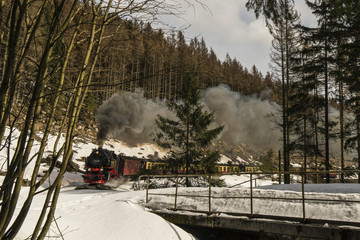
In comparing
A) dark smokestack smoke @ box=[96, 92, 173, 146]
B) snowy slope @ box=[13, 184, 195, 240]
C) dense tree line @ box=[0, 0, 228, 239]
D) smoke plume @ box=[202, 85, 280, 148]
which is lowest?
snowy slope @ box=[13, 184, 195, 240]

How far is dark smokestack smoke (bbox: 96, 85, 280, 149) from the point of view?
1077 inches

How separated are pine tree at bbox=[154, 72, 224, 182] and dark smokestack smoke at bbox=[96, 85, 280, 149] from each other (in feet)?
32.4

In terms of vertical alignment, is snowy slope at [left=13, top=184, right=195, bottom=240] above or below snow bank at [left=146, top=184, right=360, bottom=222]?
below

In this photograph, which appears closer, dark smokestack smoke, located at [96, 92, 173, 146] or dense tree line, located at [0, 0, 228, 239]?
dense tree line, located at [0, 0, 228, 239]

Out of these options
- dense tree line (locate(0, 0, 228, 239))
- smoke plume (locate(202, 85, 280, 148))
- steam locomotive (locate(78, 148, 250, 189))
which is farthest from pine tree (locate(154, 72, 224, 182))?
smoke plume (locate(202, 85, 280, 148))

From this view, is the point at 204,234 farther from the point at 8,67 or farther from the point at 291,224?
the point at 8,67

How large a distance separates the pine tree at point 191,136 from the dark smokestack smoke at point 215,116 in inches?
388

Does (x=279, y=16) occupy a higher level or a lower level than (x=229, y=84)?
lower

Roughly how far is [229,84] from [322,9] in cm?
4577

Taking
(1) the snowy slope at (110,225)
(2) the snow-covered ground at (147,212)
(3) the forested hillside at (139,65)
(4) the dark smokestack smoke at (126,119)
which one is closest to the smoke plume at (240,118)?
(4) the dark smokestack smoke at (126,119)

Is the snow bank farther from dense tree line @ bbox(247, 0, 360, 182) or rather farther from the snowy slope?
dense tree line @ bbox(247, 0, 360, 182)

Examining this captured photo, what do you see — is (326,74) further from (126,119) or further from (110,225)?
(126,119)

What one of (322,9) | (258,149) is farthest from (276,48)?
(258,149)

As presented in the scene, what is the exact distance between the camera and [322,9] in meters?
16.4
